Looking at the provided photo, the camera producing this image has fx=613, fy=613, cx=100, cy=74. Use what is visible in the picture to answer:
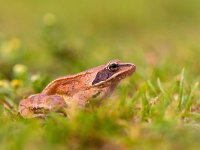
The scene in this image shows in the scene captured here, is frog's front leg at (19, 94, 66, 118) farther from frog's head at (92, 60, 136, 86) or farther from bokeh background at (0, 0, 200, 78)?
bokeh background at (0, 0, 200, 78)

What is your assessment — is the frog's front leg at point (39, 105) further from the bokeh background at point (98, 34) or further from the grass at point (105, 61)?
the bokeh background at point (98, 34)

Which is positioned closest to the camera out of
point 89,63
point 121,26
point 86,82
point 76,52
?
point 86,82

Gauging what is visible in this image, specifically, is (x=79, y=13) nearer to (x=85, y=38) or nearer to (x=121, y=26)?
(x=121, y=26)

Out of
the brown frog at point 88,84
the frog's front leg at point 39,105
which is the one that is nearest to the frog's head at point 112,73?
the brown frog at point 88,84

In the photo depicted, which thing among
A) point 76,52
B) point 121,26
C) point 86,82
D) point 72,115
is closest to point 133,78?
point 86,82

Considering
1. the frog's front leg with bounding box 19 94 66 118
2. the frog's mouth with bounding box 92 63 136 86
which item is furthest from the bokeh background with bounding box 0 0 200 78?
the frog's front leg with bounding box 19 94 66 118

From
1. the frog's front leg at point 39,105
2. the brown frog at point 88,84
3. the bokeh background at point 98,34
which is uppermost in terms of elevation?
the bokeh background at point 98,34
